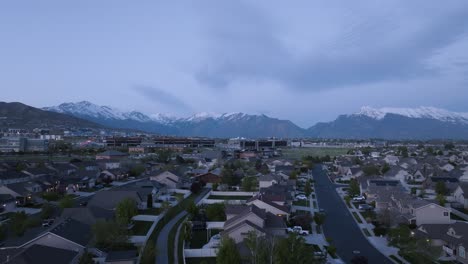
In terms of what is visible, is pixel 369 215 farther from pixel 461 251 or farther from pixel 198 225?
pixel 198 225

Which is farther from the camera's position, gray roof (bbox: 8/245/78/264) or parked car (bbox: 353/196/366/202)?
parked car (bbox: 353/196/366/202)

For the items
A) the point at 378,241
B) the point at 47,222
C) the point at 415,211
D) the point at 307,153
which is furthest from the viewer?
the point at 307,153

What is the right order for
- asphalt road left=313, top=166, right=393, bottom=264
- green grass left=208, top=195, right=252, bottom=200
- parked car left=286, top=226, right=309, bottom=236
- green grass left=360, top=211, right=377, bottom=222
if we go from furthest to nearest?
green grass left=208, top=195, right=252, bottom=200 < green grass left=360, top=211, right=377, bottom=222 < parked car left=286, top=226, right=309, bottom=236 < asphalt road left=313, top=166, right=393, bottom=264

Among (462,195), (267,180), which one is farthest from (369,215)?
(267,180)

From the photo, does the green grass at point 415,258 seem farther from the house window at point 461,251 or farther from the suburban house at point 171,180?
the suburban house at point 171,180

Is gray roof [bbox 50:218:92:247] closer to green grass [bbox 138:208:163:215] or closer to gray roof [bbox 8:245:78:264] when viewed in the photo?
gray roof [bbox 8:245:78:264]

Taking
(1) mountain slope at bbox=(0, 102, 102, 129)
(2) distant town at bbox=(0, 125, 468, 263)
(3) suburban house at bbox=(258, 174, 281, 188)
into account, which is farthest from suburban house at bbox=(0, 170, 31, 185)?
Result: (1) mountain slope at bbox=(0, 102, 102, 129)
